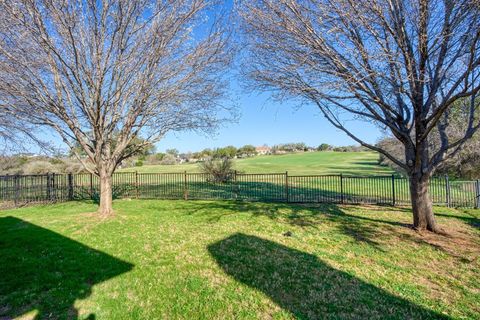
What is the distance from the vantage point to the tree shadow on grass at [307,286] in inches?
121

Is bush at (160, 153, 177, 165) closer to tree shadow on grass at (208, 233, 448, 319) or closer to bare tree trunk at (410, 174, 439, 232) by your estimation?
bare tree trunk at (410, 174, 439, 232)

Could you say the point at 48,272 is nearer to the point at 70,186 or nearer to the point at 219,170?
the point at 70,186

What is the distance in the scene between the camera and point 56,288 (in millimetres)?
3691

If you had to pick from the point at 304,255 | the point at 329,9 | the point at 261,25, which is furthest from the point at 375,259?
the point at 261,25

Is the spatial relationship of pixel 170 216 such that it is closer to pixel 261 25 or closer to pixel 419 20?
pixel 261 25

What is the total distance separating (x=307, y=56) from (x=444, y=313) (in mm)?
5260

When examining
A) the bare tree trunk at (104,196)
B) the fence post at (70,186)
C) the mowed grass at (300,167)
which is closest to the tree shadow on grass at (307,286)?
the bare tree trunk at (104,196)

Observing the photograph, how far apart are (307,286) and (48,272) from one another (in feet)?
13.1

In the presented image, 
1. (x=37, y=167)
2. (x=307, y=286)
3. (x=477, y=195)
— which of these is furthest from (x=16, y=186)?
(x=477, y=195)

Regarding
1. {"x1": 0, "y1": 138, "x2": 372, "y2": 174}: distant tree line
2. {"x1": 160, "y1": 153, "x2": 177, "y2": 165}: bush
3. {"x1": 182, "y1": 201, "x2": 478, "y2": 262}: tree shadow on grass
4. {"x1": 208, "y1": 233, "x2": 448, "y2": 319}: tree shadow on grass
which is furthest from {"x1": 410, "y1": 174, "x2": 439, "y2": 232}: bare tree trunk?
{"x1": 160, "y1": 153, "x2": 177, "y2": 165}: bush

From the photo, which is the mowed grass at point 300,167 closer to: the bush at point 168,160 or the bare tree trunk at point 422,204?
the bush at point 168,160

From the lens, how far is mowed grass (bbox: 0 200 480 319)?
10.5 feet

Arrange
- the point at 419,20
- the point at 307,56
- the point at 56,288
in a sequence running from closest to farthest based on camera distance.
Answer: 1. the point at 56,288
2. the point at 419,20
3. the point at 307,56

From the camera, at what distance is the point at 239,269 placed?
430 centimetres
